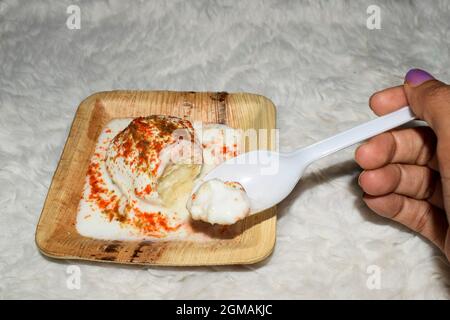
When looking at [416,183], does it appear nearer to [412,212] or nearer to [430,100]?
[412,212]

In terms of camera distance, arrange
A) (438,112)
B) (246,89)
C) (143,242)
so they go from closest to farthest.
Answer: (438,112), (143,242), (246,89)

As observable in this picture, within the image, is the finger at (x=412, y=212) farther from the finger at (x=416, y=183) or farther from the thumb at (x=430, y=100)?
the thumb at (x=430, y=100)

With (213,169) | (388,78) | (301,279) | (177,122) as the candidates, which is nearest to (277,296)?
(301,279)

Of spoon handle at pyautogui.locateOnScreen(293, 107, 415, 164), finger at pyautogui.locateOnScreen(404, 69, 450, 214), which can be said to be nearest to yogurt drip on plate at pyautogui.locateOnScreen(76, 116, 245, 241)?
spoon handle at pyautogui.locateOnScreen(293, 107, 415, 164)

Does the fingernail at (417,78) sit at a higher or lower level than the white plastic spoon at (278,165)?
higher

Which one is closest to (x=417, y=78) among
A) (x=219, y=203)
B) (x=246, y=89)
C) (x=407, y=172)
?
(x=407, y=172)

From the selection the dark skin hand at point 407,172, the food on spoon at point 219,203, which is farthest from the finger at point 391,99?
the food on spoon at point 219,203

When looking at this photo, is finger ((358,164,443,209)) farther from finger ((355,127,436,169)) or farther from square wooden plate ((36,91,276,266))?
square wooden plate ((36,91,276,266))

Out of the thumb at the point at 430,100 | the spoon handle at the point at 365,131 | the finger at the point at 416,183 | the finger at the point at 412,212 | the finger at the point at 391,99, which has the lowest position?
the finger at the point at 412,212
